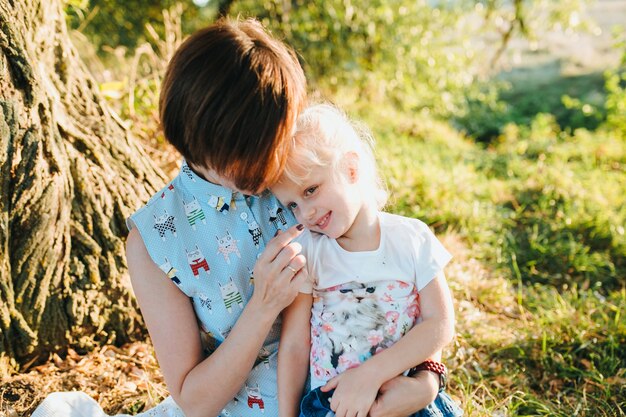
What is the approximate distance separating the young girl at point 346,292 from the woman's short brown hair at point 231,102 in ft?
0.70

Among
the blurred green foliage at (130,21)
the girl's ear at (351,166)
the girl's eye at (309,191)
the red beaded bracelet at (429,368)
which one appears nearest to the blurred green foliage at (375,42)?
the blurred green foliage at (130,21)

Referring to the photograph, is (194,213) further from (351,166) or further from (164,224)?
(351,166)

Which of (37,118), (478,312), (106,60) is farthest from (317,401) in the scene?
(106,60)

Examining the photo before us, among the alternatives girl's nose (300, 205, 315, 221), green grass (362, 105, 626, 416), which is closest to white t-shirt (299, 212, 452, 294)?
girl's nose (300, 205, 315, 221)

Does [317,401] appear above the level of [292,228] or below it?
below

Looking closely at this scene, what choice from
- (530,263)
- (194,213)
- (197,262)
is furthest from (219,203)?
(530,263)

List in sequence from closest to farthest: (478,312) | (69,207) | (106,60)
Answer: (69,207) < (478,312) < (106,60)

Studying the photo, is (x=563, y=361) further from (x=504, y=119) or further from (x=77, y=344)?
(x=504, y=119)

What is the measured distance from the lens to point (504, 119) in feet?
29.4

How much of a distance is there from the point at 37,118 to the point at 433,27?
6.02 metres

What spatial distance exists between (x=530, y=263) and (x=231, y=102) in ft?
9.31

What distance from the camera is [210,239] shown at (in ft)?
6.15

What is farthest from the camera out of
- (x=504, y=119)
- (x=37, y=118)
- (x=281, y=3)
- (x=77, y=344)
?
(x=504, y=119)


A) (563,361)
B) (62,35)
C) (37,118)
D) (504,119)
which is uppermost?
(62,35)
